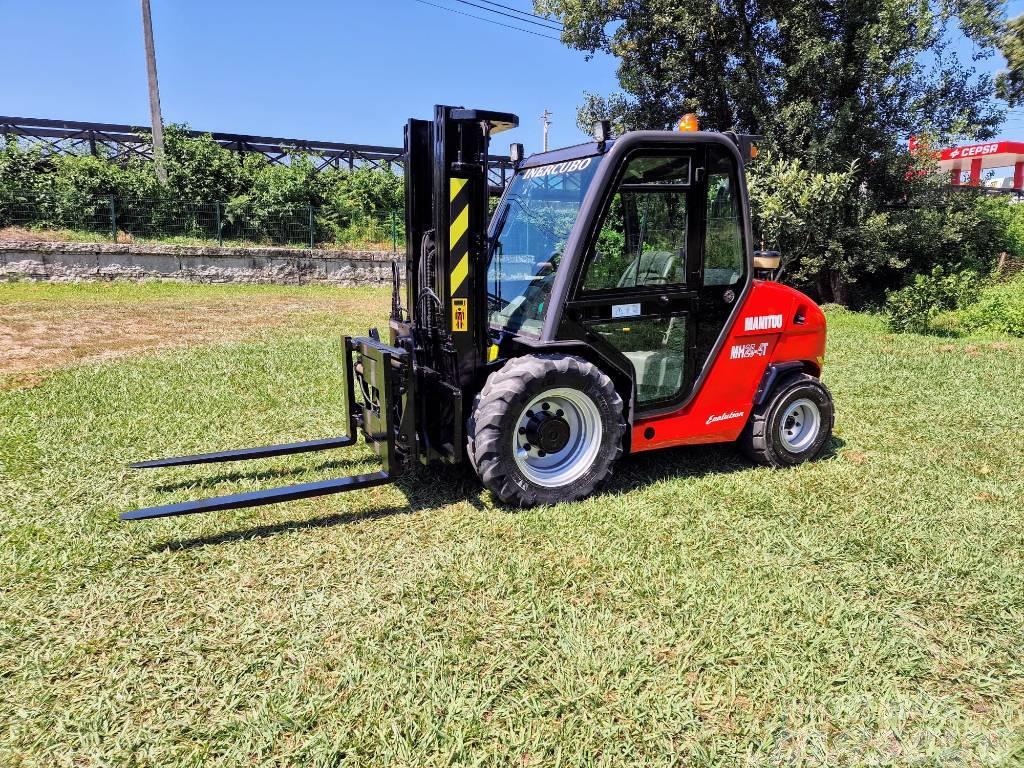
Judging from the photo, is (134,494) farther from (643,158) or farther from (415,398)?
(643,158)

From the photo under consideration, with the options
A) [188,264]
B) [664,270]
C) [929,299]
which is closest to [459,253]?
[664,270]

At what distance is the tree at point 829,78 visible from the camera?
12.8m

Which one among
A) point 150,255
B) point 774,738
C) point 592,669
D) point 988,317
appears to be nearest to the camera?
point 774,738

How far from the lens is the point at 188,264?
17766mm

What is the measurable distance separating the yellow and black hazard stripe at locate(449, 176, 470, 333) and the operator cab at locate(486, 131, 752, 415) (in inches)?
16.7

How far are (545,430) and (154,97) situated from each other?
19.5m

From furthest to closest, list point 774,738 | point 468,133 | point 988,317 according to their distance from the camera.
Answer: point 988,317
point 468,133
point 774,738

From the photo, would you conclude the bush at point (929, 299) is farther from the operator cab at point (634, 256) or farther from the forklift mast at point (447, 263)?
the forklift mast at point (447, 263)

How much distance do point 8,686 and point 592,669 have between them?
2.30 m

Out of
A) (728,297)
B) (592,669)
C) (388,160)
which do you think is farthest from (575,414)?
(388,160)

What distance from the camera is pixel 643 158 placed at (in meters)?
4.04

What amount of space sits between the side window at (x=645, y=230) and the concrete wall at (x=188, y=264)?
54.7 feet

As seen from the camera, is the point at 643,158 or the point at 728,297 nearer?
the point at 643,158

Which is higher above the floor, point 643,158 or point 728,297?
point 643,158
